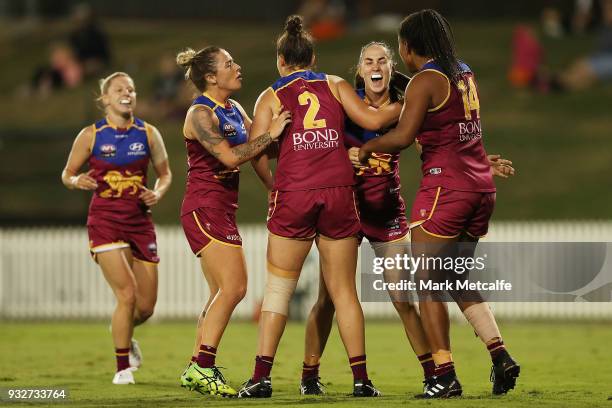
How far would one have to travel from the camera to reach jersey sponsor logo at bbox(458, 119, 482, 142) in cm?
847

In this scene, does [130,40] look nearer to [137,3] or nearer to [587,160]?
[137,3]

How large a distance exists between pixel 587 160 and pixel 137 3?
15055 mm

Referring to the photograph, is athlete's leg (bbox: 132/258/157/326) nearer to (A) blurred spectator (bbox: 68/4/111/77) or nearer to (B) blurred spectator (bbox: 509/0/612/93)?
(B) blurred spectator (bbox: 509/0/612/93)

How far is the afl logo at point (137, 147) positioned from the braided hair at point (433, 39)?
9.29 ft

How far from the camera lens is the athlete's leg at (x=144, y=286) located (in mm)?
10438

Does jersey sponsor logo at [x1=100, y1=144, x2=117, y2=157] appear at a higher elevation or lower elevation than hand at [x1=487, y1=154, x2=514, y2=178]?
higher

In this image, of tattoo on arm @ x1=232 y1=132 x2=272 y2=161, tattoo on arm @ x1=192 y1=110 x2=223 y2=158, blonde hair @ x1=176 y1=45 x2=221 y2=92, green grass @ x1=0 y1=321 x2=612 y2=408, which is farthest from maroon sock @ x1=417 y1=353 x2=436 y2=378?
blonde hair @ x1=176 y1=45 x2=221 y2=92

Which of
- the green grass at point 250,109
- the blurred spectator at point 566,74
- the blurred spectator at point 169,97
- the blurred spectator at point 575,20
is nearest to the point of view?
the green grass at point 250,109

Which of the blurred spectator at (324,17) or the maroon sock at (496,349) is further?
the blurred spectator at (324,17)

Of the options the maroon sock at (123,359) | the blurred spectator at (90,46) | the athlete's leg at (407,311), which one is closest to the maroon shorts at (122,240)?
the maroon sock at (123,359)

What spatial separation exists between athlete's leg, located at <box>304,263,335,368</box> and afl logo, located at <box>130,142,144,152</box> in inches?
86.7

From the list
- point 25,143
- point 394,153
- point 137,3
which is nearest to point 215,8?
point 137,3

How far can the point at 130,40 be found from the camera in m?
32.3

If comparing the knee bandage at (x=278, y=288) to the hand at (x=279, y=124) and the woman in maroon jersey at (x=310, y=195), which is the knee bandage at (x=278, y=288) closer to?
the woman in maroon jersey at (x=310, y=195)
